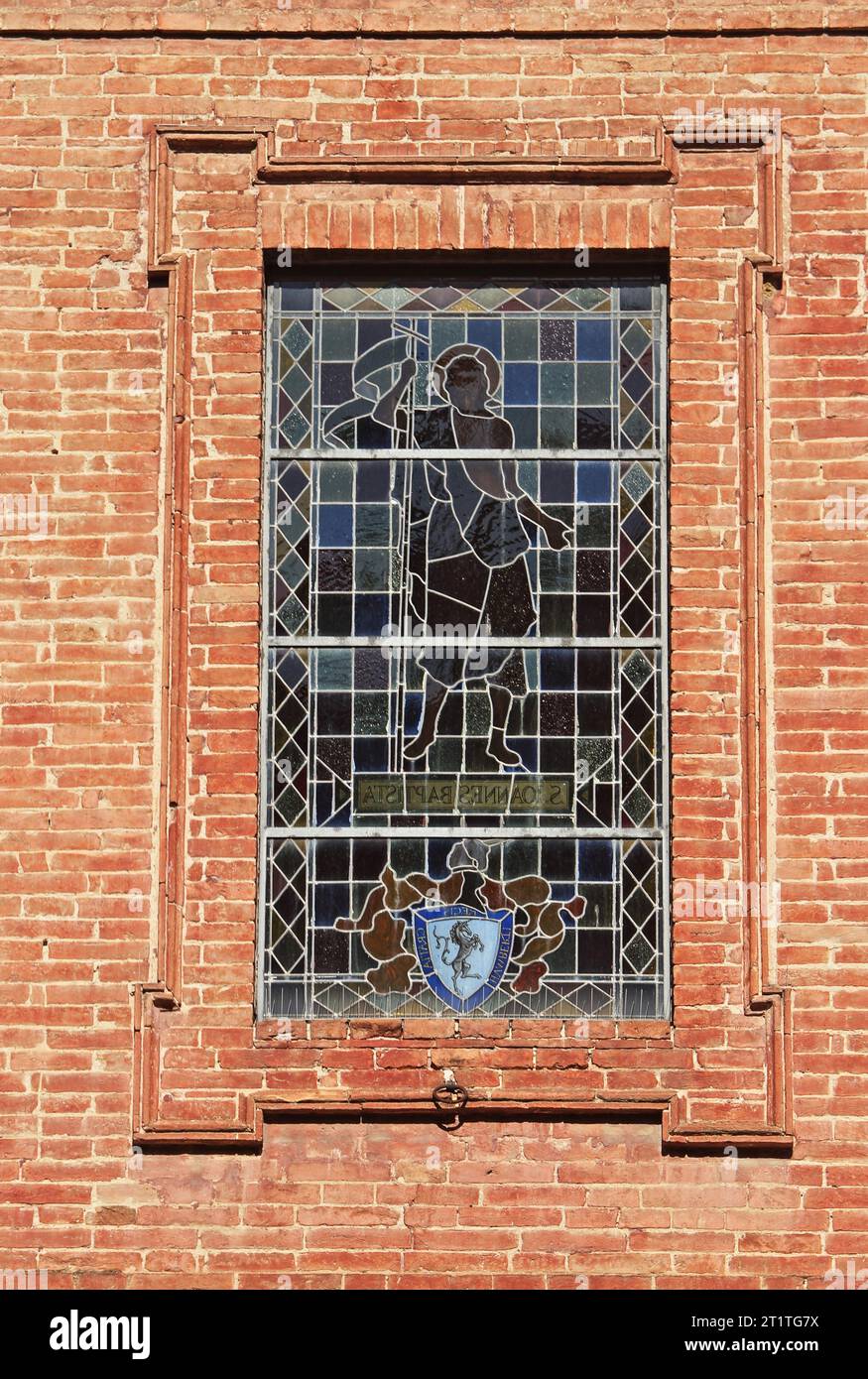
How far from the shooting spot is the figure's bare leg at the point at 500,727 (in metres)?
7.01

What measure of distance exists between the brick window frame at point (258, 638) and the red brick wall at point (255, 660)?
A: 1 cm

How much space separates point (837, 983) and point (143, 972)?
2524 mm

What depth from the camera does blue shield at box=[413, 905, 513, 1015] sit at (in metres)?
6.87

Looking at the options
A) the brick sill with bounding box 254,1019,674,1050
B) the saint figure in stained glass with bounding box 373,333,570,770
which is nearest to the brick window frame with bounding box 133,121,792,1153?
the brick sill with bounding box 254,1019,674,1050

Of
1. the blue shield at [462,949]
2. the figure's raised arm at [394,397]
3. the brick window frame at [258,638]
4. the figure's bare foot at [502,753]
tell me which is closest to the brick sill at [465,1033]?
the brick window frame at [258,638]

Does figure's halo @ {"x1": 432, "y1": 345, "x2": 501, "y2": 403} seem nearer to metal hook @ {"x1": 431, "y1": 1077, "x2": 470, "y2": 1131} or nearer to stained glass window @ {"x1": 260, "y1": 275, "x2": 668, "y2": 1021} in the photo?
stained glass window @ {"x1": 260, "y1": 275, "x2": 668, "y2": 1021}

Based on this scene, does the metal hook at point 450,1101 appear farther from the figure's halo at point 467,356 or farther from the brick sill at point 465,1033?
the figure's halo at point 467,356

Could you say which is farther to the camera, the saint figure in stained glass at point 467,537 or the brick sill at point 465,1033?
the saint figure in stained glass at point 467,537

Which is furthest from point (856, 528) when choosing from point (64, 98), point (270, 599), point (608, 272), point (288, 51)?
point (64, 98)

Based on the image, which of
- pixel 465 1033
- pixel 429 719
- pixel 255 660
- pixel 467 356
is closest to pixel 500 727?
pixel 429 719

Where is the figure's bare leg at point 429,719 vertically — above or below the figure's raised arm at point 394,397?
below

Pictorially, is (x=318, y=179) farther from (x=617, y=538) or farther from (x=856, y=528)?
(x=856, y=528)

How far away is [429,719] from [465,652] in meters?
0.29

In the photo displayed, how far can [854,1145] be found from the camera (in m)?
6.64
